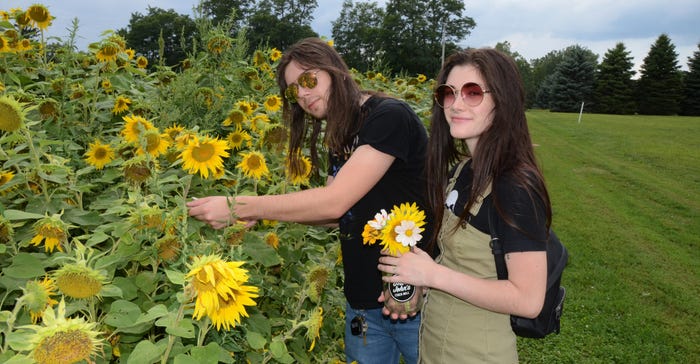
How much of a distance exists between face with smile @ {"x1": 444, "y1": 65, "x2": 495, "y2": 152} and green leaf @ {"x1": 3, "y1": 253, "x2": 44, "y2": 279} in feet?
4.00

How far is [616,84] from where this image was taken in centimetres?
4497

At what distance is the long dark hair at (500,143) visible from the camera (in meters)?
1.54

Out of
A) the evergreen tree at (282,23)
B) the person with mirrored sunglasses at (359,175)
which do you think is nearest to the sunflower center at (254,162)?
the person with mirrored sunglasses at (359,175)

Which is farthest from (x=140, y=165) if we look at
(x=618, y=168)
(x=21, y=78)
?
(x=618, y=168)

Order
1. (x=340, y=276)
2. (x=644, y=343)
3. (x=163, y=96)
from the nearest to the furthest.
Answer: (x=340, y=276), (x=163, y=96), (x=644, y=343)

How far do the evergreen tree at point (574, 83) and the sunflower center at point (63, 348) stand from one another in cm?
5032

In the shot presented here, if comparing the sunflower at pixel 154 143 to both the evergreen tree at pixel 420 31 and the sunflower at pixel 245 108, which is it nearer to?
the sunflower at pixel 245 108

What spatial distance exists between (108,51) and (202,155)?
136 centimetres

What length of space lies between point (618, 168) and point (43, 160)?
533 inches

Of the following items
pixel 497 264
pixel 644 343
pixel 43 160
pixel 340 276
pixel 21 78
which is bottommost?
pixel 644 343

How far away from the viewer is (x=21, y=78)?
9.27 feet

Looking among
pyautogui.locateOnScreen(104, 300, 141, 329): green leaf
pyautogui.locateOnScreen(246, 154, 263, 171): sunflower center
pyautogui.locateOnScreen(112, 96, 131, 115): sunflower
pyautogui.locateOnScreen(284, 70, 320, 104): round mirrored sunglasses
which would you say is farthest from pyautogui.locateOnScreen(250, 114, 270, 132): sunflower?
pyautogui.locateOnScreen(104, 300, 141, 329): green leaf

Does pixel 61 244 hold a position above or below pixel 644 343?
above

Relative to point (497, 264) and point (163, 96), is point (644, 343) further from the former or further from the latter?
point (163, 96)
